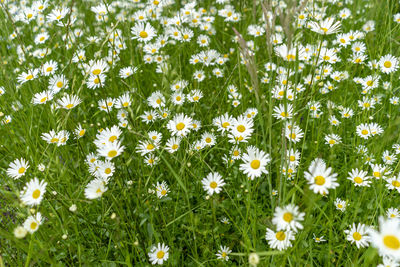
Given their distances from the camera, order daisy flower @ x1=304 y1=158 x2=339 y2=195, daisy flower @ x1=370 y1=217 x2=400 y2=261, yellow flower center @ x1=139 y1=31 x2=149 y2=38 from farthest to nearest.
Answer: yellow flower center @ x1=139 y1=31 x2=149 y2=38
daisy flower @ x1=304 y1=158 x2=339 y2=195
daisy flower @ x1=370 y1=217 x2=400 y2=261

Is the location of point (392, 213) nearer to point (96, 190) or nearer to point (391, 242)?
point (391, 242)

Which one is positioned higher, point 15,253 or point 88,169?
point 88,169

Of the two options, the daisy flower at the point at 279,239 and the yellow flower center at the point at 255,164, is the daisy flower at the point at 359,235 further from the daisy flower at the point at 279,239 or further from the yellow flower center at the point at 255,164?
the yellow flower center at the point at 255,164

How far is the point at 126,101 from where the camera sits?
2.39m

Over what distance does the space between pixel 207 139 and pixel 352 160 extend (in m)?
1.10

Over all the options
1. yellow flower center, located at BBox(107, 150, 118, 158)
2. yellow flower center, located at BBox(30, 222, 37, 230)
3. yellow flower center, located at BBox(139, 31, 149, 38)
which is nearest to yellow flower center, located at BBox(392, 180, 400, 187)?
yellow flower center, located at BBox(107, 150, 118, 158)

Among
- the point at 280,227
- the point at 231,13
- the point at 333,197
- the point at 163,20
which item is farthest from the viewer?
the point at 231,13

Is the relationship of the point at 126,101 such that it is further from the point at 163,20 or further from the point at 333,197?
the point at 333,197

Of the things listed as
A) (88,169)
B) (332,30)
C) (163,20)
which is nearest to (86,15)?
(163,20)

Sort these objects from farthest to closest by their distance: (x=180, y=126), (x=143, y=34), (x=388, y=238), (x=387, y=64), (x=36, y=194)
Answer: (x=143, y=34), (x=387, y=64), (x=180, y=126), (x=36, y=194), (x=388, y=238)

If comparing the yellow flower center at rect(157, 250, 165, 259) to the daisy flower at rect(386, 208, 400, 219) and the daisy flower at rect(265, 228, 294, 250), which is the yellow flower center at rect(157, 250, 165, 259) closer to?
the daisy flower at rect(265, 228, 294, 250)

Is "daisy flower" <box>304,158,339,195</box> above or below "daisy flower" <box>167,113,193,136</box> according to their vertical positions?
below

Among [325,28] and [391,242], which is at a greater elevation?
[325,28]

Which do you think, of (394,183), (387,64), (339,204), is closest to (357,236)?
(339,204)
